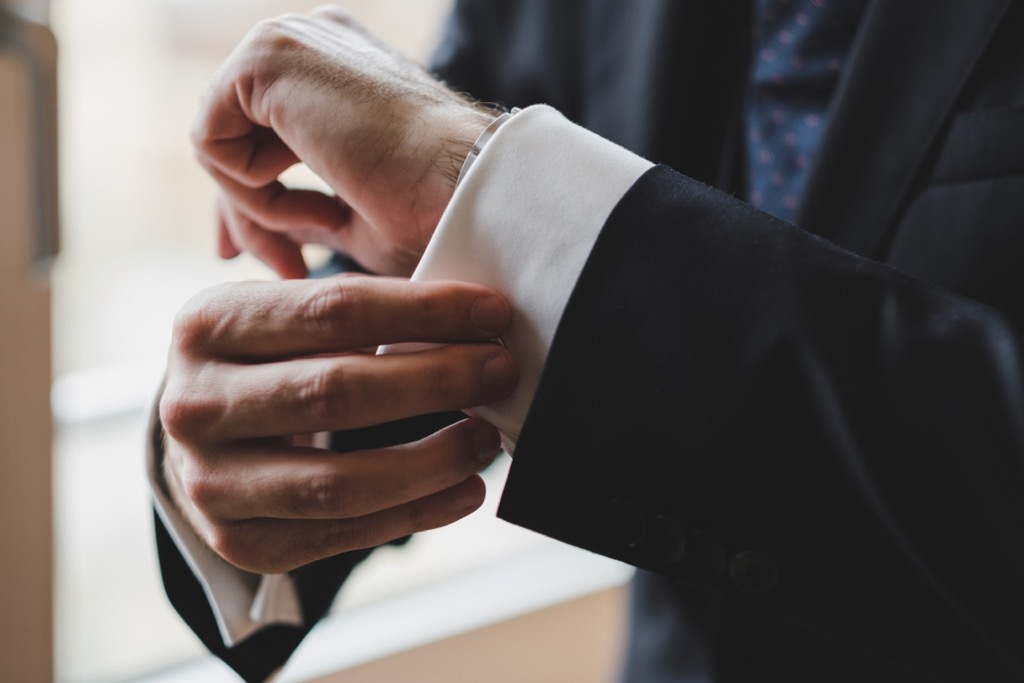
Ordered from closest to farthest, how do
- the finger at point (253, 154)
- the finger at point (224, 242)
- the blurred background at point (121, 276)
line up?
the finger at point (253, 154)
the finger at point (224, 242)
the blurred background at point (121, 276)

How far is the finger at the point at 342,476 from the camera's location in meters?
0.42

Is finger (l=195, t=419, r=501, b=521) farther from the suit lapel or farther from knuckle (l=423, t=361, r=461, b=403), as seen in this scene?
the suit lapel

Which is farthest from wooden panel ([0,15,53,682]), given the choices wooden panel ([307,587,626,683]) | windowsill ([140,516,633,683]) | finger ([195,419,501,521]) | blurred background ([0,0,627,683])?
finger ([195,419,501,521])

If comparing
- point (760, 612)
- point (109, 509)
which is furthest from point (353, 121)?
point (109, 509)

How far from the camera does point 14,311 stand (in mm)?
1028

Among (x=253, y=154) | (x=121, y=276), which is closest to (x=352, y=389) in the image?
(x=253, y=154)

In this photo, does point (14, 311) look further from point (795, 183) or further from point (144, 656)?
point (795, 183)

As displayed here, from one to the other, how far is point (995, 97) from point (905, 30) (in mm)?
80

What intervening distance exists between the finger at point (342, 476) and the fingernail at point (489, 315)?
5 cm

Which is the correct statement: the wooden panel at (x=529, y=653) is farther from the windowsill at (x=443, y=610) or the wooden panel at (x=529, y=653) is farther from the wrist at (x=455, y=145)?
the wrist at (x=455, y=145)

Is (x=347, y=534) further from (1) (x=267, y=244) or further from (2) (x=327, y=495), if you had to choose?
(1) (x=267, y=244)

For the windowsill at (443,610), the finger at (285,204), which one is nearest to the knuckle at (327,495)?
the finger at (285,204)

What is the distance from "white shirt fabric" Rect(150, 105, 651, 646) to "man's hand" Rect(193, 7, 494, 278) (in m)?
0.05

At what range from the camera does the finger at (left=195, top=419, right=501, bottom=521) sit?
16.6 inches
